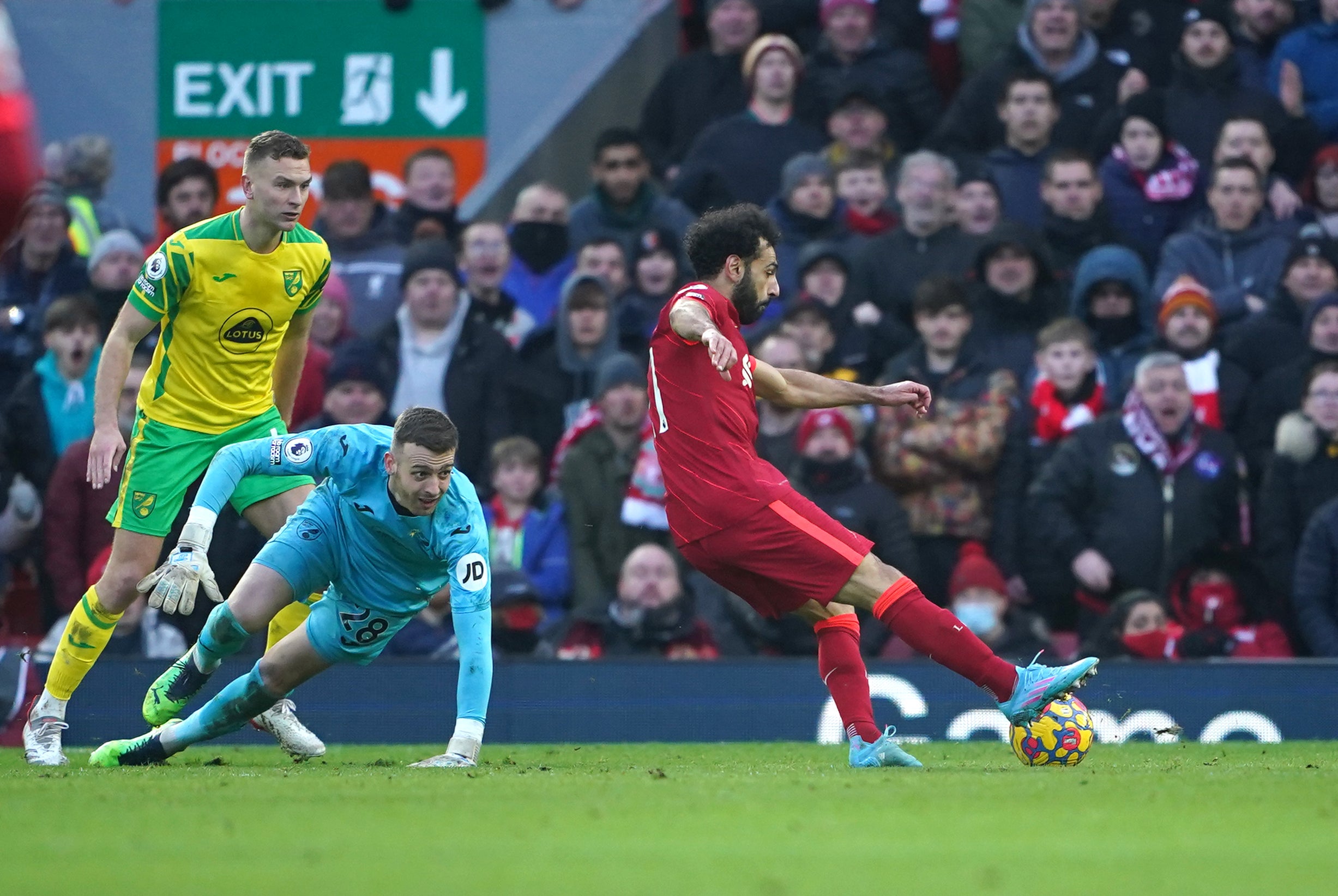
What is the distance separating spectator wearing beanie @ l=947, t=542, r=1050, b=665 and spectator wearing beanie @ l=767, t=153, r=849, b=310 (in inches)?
87.0

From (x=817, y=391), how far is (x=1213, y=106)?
606cm

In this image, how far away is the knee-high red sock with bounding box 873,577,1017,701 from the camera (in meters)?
7.09

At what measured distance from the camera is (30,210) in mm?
12102

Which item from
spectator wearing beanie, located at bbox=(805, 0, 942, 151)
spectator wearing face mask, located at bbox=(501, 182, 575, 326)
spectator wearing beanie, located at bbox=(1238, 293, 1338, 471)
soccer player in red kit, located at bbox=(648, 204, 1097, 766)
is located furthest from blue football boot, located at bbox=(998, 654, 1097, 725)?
spectator wearing beanie, located at bbox=(805, 0, 942, 151)

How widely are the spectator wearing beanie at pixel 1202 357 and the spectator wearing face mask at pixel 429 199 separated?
4.40 metres

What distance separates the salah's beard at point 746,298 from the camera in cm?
740

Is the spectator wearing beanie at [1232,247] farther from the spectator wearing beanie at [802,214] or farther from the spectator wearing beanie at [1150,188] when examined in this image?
the spectator wearing beanie at [802,214]

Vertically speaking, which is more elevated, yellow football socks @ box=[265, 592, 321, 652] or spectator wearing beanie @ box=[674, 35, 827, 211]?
spectator wearing beanie @ box=[674, 35, 827, 211]

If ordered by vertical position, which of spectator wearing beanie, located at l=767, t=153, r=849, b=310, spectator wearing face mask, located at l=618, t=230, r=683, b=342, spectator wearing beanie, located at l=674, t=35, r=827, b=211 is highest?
spectator wearing beanie, located at l=674, t=35, r=827, b=211

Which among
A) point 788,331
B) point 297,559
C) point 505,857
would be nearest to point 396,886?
point 505,857

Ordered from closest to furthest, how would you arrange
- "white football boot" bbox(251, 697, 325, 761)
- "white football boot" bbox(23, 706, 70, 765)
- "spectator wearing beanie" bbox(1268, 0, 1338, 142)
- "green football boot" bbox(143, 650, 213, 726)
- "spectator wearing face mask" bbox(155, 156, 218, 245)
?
"green football boot" bbox(143, 650, 213, 726), "white football boot" bbox(23, 706, 70, 765), "white football boot" bbox(251, 697, 325, 761), "spectator wearing face mask" bbox(155, 156, 218, 245), "spectator wearing beanie" bbox(1268, 0, 1338, 142)

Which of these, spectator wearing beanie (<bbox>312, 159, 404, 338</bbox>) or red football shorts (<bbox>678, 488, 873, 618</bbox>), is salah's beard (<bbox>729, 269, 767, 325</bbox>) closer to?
red football shorts (<bbox>678, 488, 873, 618</bbox>)

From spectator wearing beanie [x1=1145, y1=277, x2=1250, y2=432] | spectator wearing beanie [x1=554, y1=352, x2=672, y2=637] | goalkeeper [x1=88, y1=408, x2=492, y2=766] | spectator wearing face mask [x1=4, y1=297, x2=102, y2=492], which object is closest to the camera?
goalkeeper [x1=88, y1=408, x2=492, y2=766]

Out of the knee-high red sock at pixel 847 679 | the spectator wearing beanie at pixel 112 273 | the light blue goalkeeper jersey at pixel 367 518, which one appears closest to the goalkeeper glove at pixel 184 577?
the light blue goalkeeper jersey at pixel 367 518
